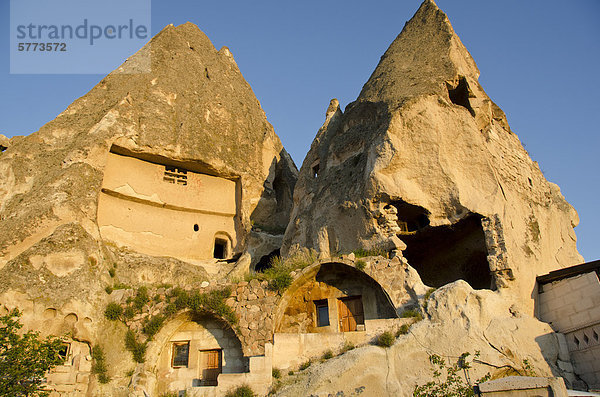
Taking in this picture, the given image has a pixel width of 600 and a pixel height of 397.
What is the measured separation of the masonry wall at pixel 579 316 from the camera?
10.9 meters

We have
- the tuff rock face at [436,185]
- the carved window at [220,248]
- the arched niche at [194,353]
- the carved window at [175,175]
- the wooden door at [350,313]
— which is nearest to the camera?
the arched niche at [194,353]

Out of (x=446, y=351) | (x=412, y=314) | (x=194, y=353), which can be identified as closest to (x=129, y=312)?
(x=194, y=353)

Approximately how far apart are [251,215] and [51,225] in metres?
8.82

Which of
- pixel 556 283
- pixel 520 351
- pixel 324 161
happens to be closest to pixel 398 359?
pixel 520 351

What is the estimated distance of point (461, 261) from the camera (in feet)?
51.2

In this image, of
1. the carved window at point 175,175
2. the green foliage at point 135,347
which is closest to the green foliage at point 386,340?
the green foliage at point 135,347

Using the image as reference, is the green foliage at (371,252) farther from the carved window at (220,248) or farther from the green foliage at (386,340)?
the carved window at (220,248)

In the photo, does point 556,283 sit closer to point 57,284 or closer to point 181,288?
point 181,288

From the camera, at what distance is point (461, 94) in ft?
54.4

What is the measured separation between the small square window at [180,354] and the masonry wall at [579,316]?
9.34 metres

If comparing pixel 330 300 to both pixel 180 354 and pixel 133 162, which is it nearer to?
pixel 180 354

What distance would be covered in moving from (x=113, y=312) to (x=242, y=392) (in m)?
4.45

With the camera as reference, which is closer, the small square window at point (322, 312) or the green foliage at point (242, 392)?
the green foliage at point (242, 392)

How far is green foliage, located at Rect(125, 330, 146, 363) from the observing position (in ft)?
39.6
